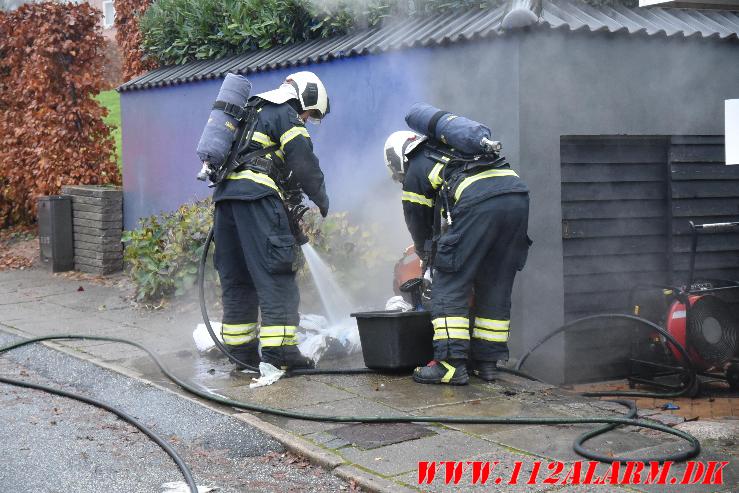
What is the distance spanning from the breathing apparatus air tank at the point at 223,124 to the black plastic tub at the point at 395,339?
1383 mm

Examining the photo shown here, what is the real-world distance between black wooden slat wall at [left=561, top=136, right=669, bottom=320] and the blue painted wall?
1543mm

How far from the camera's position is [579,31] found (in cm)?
707

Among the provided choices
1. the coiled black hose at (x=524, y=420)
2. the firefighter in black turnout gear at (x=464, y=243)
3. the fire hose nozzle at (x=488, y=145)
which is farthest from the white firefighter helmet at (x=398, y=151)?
the coiled black hose at (x=524, y=420)

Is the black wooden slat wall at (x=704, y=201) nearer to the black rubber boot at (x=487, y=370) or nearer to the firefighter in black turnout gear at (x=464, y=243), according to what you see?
the firefighter in black turnout gear at (x=464, y=243)

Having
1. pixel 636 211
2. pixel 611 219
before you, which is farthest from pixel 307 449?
pixel 636 211

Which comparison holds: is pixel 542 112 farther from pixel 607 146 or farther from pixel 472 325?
pixel 472 325

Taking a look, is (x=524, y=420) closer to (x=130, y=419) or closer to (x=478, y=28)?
(x=130, y=419)

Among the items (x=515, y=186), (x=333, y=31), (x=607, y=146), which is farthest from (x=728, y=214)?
(x=333, y=31)

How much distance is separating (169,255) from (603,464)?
5.51 meters

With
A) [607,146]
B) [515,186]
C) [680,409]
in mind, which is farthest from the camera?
[607,146]

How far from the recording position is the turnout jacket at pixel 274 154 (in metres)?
6.18

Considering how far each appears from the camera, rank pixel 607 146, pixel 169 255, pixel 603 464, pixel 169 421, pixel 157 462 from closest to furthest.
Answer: pixel 603 464 → pixel 157 462 → pixel 169 421 → pixel 607 146 → pixel 169 255

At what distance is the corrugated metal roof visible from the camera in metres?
7.25

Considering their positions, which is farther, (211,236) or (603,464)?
(211,236)
